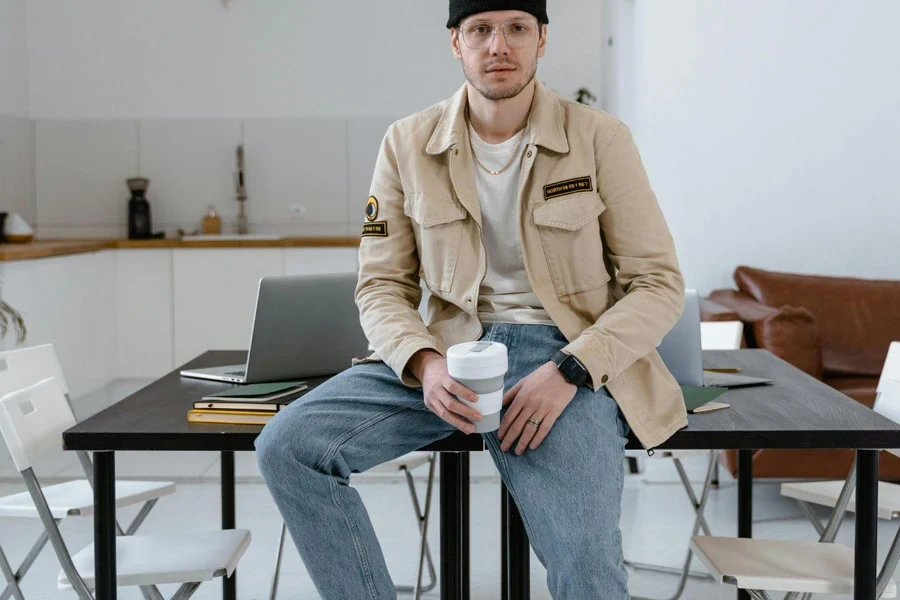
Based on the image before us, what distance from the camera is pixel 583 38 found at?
6324mm

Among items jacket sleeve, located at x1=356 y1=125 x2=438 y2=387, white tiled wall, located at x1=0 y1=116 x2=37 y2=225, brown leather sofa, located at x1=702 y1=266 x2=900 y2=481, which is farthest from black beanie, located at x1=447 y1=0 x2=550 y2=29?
→ white tiled wall, located at x1=0 y1=116 x2=37 y2=225

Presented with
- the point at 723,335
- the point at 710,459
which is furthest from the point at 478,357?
the point at 723,335

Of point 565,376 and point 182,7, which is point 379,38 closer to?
point 182,7

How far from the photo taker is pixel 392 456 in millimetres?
1915

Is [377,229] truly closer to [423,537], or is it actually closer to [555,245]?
[555,245]

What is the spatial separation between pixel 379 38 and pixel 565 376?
16.1 ft

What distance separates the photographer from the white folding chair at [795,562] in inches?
77.4

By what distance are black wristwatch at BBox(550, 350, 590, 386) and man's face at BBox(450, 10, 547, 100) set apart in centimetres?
59

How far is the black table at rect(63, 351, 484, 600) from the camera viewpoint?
183 cm

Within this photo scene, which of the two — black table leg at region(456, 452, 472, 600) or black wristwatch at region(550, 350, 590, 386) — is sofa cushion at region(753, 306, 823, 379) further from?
black wristwatch at region(550, 350, 590, 386)

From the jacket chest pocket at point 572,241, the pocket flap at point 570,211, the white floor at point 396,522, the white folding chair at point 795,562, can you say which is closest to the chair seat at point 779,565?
the white folding chair at point 795,562

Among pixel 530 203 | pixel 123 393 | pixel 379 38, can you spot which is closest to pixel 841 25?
pixel 379 38

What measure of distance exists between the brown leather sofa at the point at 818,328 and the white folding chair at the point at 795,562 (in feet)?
4.53

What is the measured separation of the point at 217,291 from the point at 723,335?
3247mm
